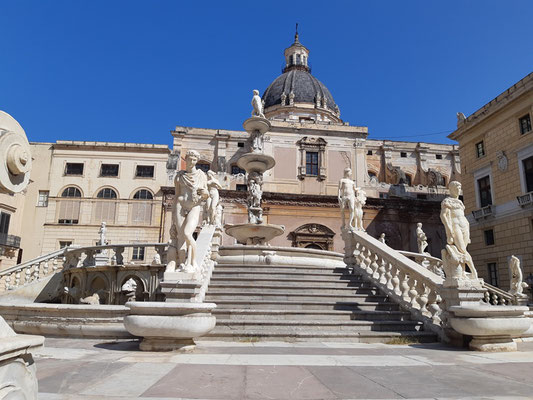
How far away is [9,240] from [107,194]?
7510 millimetres

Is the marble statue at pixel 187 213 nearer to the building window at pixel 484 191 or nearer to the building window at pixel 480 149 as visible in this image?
the building window at pixel 484 191

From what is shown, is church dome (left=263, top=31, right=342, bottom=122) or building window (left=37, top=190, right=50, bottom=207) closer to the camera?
building window (left=37, top=190, right=50, bottom=207)

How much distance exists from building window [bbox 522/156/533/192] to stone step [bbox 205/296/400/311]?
63.1 feet

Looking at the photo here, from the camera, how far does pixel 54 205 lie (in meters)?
31.9

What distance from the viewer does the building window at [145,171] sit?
33.3 meters

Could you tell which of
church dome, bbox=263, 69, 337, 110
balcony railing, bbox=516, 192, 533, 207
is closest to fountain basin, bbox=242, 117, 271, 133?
balcony railing, bbox=516, 192, 533, 207

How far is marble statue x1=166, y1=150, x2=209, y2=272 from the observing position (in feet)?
24.3

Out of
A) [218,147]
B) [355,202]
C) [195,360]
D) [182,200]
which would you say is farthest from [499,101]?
[195,360]

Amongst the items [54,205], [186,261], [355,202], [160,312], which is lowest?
[160,312]

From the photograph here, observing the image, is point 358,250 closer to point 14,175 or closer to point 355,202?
point 355,202

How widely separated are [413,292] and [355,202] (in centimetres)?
454

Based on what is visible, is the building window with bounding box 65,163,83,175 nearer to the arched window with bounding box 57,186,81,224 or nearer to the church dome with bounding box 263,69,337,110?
the arched window with bounding box 57,186,81,224

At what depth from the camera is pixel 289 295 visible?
912 centimetres

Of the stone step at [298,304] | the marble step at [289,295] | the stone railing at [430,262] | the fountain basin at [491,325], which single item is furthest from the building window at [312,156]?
the fountain basin at [491,325]
